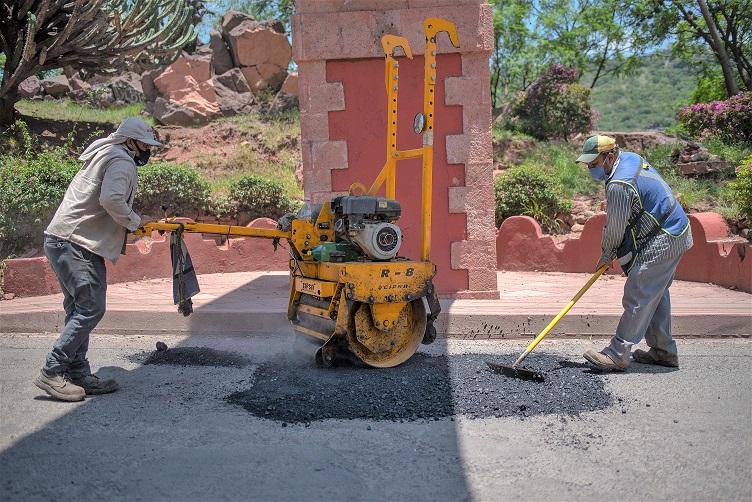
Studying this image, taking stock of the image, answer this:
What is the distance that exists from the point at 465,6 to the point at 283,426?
17.3 feet

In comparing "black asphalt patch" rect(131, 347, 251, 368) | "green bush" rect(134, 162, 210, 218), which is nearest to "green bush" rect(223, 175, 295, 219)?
"green bush" rect(134, 162, 210, 218)

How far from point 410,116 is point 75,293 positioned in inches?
172

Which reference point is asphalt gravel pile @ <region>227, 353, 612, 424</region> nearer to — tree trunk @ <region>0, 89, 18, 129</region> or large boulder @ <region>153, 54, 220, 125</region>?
tree trunk @ <region>0, 89, 18, 129</region>

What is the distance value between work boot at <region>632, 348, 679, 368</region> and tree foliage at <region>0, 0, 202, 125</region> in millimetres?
12399

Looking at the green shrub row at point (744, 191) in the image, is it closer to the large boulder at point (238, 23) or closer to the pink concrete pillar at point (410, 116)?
the pink concrete pillar at point (410, 116)

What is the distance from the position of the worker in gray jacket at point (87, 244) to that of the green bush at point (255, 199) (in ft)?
21.2

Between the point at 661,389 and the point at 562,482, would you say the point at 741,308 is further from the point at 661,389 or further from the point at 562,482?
the point at 562,482

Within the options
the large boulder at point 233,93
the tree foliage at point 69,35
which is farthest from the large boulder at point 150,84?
the tree foliage at point 69,35

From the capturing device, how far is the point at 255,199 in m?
11.4

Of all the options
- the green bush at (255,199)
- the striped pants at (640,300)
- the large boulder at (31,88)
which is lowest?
the striped pants at (640,300)

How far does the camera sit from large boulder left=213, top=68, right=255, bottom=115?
65.6ft

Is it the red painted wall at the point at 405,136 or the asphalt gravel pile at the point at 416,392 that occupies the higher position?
the red painted wall at the point at 405,136

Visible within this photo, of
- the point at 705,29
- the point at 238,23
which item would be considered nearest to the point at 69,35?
the point at 238,23

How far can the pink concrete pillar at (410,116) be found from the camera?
7.65m
